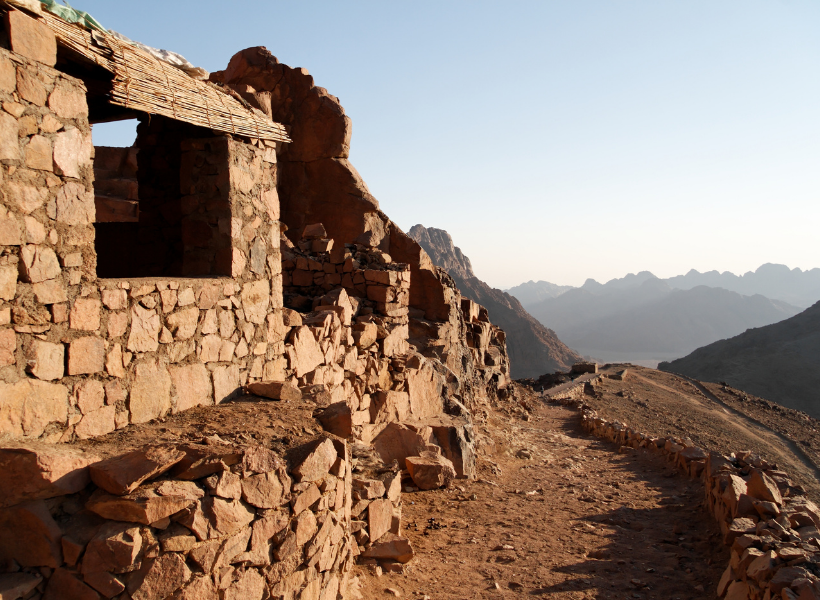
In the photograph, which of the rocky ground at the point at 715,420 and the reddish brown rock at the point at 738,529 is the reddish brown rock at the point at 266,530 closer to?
the reddish brown rock at the point at 738,529

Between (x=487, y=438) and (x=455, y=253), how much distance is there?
60.6m

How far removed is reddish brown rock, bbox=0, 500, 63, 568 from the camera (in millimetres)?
2773

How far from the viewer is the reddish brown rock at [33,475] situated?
283 centimetres

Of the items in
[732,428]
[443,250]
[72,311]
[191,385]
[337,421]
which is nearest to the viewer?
[72,311]

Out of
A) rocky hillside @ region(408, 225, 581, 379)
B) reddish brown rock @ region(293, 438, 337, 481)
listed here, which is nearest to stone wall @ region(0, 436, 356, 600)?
reddish brown rock @ region(293, 438, 337, 481)

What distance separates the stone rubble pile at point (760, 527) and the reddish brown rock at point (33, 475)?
440cm

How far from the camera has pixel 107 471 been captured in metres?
2.91

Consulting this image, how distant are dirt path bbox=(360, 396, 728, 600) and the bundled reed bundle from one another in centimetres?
407

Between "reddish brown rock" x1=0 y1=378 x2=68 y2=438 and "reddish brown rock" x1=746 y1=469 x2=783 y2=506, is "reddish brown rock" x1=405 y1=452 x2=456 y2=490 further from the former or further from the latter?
"reddish brown rock" x1=0 y1=378 x2=68 y2=438

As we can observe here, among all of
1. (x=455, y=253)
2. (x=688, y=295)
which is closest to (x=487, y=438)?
(x=455, y=253)

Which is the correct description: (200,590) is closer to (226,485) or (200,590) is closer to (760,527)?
(226,485)

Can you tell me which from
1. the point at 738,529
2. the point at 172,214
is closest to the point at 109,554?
the point at 172,214

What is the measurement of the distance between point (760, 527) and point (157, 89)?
20.8 ft

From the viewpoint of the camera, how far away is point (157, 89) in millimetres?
4312
